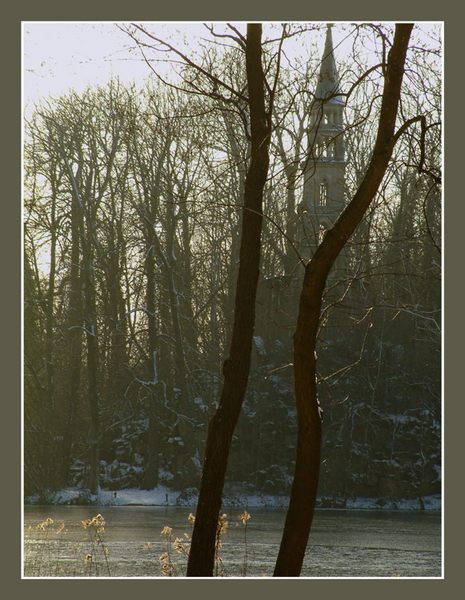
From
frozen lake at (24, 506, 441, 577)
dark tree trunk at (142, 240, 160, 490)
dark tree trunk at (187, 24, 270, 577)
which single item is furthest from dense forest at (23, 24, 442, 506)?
dark tree trunk at (187, 24, 270, 577)

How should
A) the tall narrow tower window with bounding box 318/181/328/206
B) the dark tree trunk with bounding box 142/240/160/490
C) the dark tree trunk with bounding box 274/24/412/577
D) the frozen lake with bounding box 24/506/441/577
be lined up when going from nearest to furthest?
the dark tree trunk with bounding box 274/24/412/577, the frozen lake with bounding box 24/506/441/577, the tall narrow tower window with bounding box 318/181/328/206, the dark tree trunk with bounding box 142/240/160/490

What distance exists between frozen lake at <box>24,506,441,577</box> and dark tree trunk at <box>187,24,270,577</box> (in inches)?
98.7

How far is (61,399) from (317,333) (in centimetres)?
2038

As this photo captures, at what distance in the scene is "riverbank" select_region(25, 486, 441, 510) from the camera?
2511 cm

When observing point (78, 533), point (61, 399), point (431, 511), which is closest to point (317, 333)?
point (78, 533)

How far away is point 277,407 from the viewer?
2666 centimetres

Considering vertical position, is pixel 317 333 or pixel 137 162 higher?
pixel 137 162

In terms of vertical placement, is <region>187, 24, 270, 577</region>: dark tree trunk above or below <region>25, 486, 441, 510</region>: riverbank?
above

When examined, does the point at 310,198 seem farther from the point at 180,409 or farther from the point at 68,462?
the point at 68,462

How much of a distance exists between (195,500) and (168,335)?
4.18 meters

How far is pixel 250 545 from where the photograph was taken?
16.4 metres

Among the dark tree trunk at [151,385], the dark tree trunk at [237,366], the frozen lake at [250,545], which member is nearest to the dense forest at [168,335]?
the dark tree trunk at [151,385]

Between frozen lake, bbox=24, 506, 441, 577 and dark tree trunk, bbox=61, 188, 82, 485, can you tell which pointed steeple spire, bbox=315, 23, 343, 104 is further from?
dark tree trunk, bbox=61, 188, 82, 485

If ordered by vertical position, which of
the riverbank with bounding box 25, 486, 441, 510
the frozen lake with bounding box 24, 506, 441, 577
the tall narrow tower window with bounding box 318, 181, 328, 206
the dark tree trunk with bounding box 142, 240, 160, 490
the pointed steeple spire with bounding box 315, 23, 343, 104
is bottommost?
the riverbank with bounding box 25, 486, 441, 510
